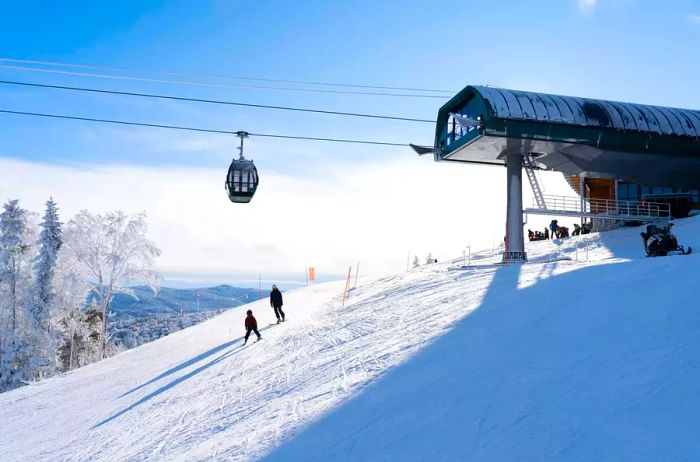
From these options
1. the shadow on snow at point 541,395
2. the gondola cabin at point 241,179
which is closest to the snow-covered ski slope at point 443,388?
the shadow on snow at point 541,395

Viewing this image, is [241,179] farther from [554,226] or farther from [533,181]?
[554,226]

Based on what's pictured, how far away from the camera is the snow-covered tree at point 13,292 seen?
3828 cm

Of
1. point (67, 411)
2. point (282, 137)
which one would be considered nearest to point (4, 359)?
point (67, 411)

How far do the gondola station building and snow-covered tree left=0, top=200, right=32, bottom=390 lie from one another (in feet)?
89.5

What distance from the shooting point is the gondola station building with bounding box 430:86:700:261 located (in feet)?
91.0

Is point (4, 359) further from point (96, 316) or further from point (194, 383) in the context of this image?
point (194, 383)

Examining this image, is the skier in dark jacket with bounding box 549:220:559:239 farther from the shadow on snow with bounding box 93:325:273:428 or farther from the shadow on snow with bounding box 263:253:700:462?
the shadow on snow with bounding box 263:253:700:462

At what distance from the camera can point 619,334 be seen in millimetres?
9344

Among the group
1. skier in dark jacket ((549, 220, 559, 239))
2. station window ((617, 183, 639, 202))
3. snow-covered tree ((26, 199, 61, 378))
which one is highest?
station window ((617, 183, 639, 202))

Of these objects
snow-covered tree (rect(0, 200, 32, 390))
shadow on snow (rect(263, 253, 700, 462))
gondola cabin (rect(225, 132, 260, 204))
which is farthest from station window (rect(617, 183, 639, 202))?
snow-covered tree (rect(0, 200, 32, 390))

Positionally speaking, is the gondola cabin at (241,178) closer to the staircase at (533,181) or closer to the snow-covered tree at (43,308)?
the staircase at (533,181)

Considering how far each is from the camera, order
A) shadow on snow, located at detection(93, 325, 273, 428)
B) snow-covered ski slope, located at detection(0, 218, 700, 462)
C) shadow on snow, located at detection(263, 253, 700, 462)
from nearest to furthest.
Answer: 1. shadow on snow, located at detection(263, 253, 700, 462)
2. snow-covered ski slope, located at detection(0, 218, 700, 462)
3. shadow on snow, located at detection(93, 325, 273, 428)

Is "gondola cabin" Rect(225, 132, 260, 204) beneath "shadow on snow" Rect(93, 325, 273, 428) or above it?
above

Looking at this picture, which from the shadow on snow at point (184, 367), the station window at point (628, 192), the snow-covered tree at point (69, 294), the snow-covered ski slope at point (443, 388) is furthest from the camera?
the station window at point (628, 192)
